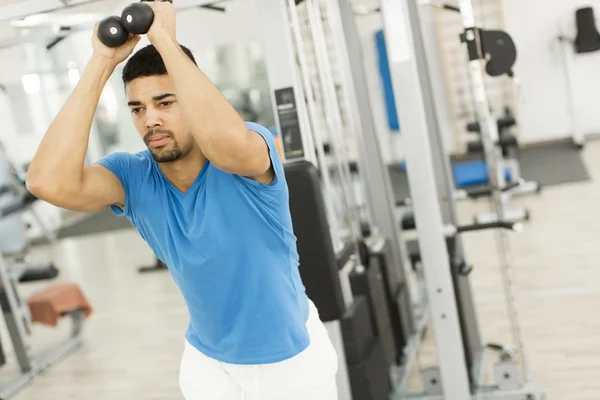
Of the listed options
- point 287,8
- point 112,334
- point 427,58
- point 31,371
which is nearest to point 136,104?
point 287,8

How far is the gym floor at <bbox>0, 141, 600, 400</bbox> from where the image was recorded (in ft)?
11.1

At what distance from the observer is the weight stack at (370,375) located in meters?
2.76

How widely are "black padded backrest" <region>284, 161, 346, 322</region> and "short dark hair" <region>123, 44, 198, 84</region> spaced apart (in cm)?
Answer: 85

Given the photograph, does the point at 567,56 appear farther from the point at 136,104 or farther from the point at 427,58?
the point at 136,104

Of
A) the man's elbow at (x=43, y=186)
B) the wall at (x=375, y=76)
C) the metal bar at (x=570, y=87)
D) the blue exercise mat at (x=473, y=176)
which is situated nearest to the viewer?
the man's elbow at (x=43, y=186)

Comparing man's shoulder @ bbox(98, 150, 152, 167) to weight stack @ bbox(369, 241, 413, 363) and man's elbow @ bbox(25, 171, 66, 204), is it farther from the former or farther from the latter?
weight stack @ bbox(369, 241, 413, 363)

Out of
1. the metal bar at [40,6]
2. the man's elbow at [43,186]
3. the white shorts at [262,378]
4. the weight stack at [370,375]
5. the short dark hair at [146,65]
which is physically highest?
the metal bar at [40,6]

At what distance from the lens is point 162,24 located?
4.26 feet

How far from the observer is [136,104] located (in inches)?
57.6

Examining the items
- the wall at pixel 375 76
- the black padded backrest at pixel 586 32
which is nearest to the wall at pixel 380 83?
the wall at pixel 375 76

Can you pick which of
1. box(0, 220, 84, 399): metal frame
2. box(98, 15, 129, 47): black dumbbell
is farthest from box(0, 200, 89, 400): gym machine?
box(98, 15, 129, 47): black dumbbell

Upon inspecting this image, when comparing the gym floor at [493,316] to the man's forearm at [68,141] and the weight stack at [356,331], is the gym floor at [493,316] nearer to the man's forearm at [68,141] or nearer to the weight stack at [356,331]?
the weight stack at [356,331]

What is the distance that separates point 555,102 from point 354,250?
6.06 m

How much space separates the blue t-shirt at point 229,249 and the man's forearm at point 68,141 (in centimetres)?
18
